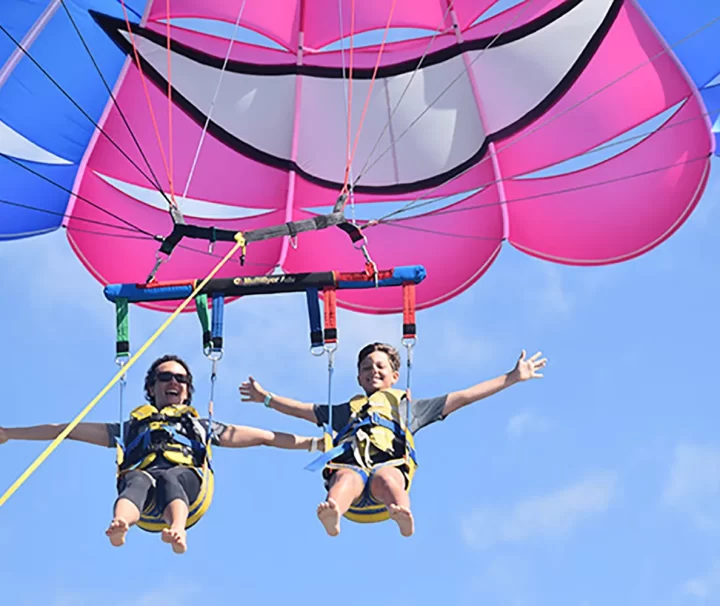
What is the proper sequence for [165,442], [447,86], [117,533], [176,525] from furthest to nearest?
[447,86] < [165,442] < [176,525] < [117,533]

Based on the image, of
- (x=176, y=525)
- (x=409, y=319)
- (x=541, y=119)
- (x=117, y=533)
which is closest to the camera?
(x=117, y=533)

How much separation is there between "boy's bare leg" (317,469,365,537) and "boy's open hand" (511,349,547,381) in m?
0.92

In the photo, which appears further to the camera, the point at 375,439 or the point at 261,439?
the point at 261,439

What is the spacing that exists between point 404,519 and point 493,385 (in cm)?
91

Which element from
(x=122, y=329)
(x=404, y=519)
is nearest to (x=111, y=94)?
(x=122, y=329)

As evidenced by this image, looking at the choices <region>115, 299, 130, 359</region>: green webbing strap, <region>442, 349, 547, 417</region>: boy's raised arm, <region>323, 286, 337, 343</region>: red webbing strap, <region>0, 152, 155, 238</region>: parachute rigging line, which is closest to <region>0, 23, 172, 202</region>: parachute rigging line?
<region>0, 152, 155, 238</region>: parachute rigging line

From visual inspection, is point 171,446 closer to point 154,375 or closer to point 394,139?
point 154,375

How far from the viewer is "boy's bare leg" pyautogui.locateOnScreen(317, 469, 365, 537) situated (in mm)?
4977

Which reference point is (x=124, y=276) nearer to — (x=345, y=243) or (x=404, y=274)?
(x=345, y=243)

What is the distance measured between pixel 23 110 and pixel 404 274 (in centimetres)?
231

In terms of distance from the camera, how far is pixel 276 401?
19.6ft

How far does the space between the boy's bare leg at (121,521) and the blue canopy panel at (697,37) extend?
132 inches

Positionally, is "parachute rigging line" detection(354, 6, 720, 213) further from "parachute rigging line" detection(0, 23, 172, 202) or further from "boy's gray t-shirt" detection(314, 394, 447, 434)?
"boy's gray t-shirt" detection(314, 394, 447, 434)

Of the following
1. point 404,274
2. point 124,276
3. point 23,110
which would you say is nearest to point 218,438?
point 404,274
